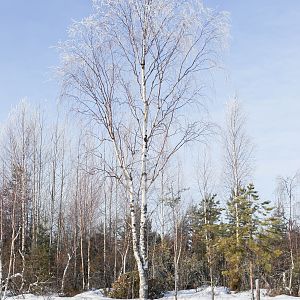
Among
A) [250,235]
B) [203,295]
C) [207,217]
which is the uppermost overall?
[207,217]

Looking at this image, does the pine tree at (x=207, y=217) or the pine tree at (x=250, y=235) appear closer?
the pine tree at (x=250, y=235)

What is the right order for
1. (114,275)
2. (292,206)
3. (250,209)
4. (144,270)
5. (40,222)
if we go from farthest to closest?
(292,206) → (40,222) → (114,275) → (250,209) → (144,270)

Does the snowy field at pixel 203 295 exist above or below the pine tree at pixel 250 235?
below

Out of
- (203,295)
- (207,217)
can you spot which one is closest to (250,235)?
(203,295)

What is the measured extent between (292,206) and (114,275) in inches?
575

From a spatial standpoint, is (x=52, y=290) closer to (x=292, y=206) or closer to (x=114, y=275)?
(x=114, y=275)

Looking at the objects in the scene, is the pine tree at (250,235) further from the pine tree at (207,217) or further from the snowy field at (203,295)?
the pine tree at (207,217)

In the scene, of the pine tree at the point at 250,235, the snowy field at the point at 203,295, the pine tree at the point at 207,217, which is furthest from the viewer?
the pine tree at the point at 207,217

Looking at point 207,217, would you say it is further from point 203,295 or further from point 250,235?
point 250,235

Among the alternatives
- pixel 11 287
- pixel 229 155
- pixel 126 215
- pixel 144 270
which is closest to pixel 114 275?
pixel 126 215

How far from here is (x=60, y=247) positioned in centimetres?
2375

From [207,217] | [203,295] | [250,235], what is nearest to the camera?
[250,235]

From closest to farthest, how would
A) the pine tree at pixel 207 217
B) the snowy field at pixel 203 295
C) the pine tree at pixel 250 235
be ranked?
the pine tree at pixel 250 235 < the snowy field at pixel 203 295 < the pine tree at pixel 207 217

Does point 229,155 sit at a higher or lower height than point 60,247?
higher
